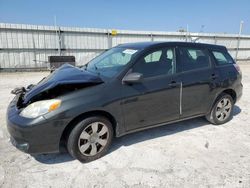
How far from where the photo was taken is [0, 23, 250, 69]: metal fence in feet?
35.9

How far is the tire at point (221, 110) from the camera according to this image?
407cm

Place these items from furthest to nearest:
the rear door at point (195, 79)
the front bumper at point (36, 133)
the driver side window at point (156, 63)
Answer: the rear door at point (195, 79) → the driver side window at point (156, 63) → the front bumper at point (36, 133)

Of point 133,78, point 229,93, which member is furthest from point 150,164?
point 229,93

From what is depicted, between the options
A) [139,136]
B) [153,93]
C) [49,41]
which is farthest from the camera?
[49,41]

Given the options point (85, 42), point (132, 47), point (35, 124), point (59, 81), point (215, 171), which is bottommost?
point (215, 171)

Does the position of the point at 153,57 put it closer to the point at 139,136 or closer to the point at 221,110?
the point at 139,136

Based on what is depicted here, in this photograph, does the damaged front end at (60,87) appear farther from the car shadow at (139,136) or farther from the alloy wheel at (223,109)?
the alloy wheel at (223,109)

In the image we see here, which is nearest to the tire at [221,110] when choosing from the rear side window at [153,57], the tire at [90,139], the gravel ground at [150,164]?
the gravel ground at [150,164]

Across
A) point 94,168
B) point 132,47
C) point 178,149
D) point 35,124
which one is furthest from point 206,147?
point 35,124

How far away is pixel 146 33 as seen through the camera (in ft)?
46.2

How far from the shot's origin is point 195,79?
3.62 m

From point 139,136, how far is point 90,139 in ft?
3.61

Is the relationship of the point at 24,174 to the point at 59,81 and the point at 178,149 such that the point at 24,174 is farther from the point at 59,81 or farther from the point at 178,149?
the point at 178,149

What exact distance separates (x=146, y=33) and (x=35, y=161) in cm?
1256
